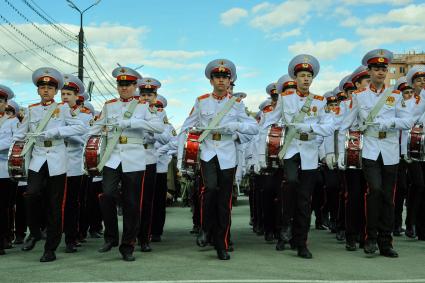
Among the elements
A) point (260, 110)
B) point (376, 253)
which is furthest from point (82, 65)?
point (376, 253)

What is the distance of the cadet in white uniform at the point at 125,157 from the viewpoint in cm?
825

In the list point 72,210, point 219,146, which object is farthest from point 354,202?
point 72,210

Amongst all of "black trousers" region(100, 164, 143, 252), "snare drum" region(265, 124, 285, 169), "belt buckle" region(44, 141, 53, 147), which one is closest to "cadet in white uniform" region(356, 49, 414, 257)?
"snare drum" region(265, 124, 285, 169)

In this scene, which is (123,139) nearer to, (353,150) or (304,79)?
(304,79)

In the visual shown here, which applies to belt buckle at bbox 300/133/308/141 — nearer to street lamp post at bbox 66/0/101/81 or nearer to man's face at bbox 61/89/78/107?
man's face at bbox 61/89/78/107

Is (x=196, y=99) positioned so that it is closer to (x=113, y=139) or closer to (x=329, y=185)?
(x=113, y=139)

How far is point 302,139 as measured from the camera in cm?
865

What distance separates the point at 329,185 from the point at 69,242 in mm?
5192

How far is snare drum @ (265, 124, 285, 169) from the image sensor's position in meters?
8.61

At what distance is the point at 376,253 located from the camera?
8594 millimetres

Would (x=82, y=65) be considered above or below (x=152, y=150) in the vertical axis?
above

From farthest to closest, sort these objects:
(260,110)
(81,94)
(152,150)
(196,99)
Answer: (260,110)
(81,94)
(152,150)
(196,99)

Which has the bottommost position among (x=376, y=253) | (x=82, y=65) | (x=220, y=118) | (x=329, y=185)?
(x=376, y=253)

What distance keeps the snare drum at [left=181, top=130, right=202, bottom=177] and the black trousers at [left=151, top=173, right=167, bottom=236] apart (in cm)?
251
